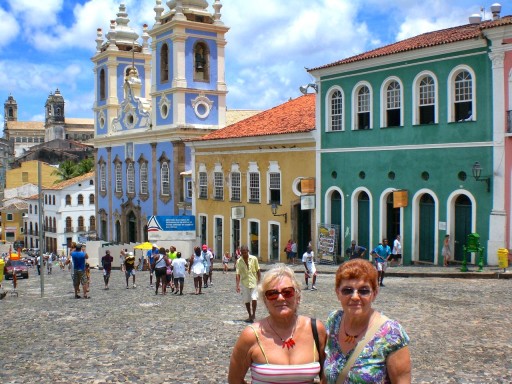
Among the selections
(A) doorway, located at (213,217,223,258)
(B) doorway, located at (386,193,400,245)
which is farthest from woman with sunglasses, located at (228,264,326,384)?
(A) doorway, located at (213,217,223,258)

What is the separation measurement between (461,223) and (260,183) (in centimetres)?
→ 1048

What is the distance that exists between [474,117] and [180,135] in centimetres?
2090

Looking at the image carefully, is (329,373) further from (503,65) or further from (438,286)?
(503,65)

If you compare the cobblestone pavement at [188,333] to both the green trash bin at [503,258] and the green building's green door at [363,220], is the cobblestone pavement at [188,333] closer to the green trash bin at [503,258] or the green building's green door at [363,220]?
the green trash bin at [503,258]

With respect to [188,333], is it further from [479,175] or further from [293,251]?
[293,251]

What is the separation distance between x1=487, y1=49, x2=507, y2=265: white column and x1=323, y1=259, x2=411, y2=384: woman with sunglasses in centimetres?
1757

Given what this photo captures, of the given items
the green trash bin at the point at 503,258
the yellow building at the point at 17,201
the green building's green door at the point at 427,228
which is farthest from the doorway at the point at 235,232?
the yellow building at the point at 17,201

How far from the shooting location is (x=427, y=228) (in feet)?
75.7

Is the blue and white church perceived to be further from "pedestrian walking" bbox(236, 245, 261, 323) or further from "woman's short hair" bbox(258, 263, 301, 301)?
"woman's short hair" bbox(258, 263, 301, 301)

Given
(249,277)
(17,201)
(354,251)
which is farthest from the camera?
(17,201)

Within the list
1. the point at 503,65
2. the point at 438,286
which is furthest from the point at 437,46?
the point at 438,286

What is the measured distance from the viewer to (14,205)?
3196 inches

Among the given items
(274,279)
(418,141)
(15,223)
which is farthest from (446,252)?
(15,223)

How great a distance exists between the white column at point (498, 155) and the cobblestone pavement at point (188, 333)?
259 cm
